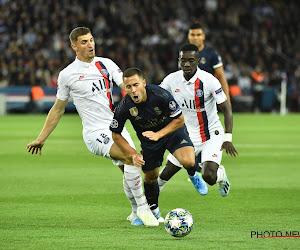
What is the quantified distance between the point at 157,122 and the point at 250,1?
29.6 m

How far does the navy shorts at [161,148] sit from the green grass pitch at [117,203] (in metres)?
0.74

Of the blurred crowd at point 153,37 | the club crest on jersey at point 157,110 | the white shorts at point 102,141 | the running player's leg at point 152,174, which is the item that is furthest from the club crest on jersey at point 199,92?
the blurred crowd at point 153,37

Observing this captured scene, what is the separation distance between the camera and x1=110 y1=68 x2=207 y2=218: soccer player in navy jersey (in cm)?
827

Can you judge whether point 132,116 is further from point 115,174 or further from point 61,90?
point 115,174

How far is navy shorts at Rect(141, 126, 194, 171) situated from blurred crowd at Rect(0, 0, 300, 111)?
2238 centimetres

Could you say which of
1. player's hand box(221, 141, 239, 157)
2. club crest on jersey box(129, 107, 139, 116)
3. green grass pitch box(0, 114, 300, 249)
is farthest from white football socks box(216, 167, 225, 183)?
club crest on jersey box(129, 107, 139, 116)

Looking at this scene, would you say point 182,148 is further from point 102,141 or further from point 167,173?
point 167,173

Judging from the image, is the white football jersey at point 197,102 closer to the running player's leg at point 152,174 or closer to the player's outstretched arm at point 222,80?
the player's outstretched arm at point 222,80

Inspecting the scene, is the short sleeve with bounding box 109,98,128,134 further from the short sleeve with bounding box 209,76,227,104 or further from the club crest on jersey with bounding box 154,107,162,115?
the short sleeve with bounding box 209,76,227,104

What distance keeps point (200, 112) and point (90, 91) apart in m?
1.73

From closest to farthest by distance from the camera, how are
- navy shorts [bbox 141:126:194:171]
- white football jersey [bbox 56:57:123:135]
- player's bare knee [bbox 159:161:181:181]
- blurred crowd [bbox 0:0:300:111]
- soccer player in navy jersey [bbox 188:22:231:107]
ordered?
navy shorts [bbox 141:126:194:171] < white football jersey [bbox 56:57:123:135] < player's bare knee [bbox 159:161:181:181] < soccer player in navy jersey [bbox 188:22:231:107] < blurred crowd [bbox 0:0:300:111]

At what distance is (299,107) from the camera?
33781mm

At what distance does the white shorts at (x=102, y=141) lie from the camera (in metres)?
9.09

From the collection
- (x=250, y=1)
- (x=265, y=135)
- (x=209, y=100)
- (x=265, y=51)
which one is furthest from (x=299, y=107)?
(x=209, y=100)
